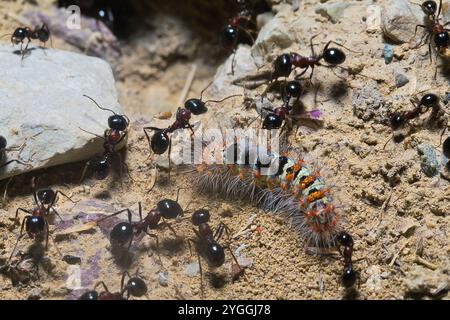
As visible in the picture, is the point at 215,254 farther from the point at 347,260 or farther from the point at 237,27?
the point at 237,27

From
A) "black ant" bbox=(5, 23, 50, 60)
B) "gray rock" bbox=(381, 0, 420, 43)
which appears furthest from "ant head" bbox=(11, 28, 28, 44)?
"gray rock" bbox=(381, 0, 420, 43)

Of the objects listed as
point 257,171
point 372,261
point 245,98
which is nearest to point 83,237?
point 257,171

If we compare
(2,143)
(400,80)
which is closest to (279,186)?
(400,80)

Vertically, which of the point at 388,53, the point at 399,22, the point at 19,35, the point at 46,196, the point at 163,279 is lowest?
the point at 163,279

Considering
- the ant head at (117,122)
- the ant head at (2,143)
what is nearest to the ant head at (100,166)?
the ant head at (117,122)

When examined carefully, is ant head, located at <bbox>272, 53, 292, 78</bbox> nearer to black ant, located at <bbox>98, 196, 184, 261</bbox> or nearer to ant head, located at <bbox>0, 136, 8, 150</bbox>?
black ant, located at <bbox>98, 196, 184, 261</bbox>
